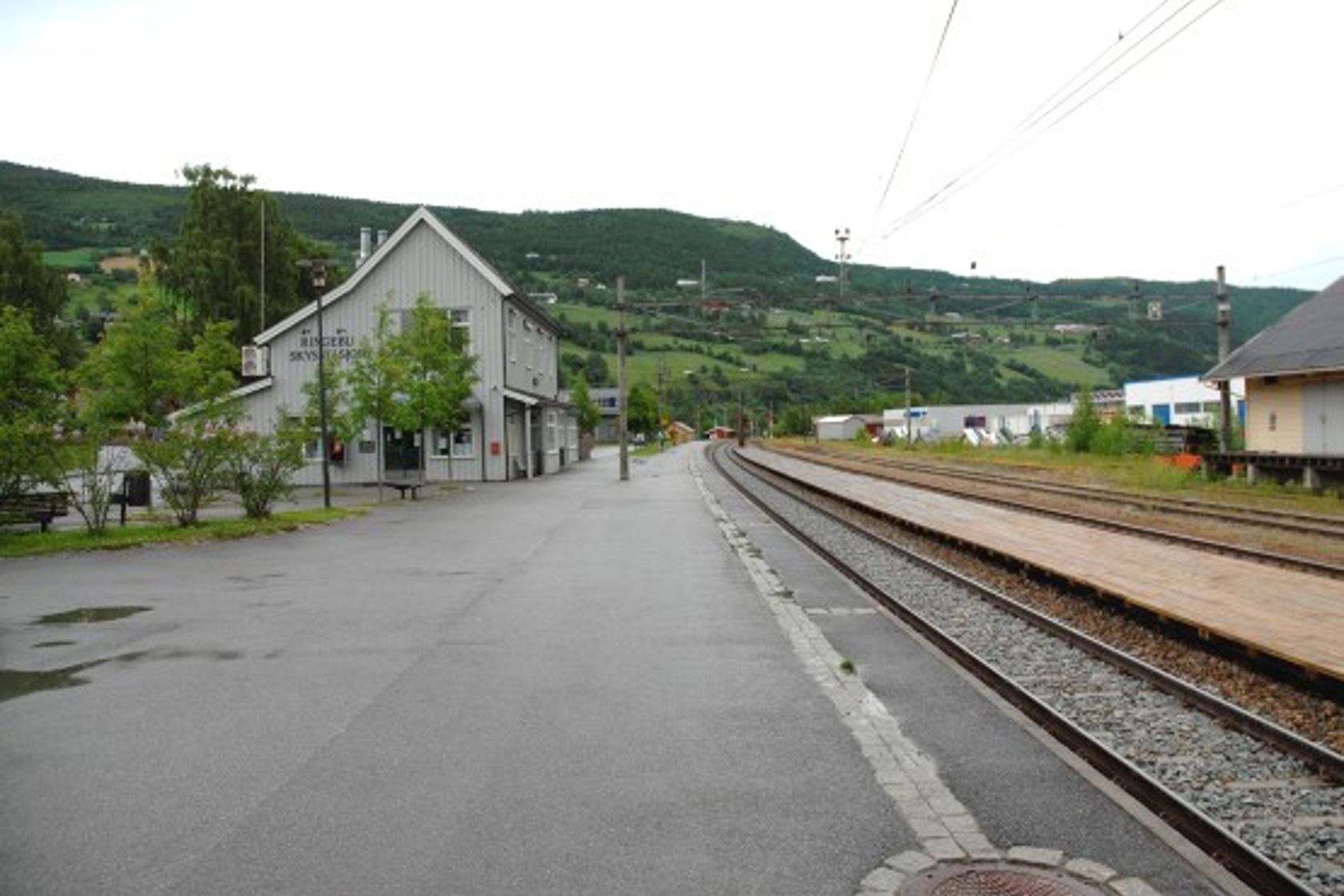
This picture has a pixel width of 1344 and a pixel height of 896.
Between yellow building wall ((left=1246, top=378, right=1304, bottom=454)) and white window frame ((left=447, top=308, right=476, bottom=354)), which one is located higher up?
white window frame ((left=447, top=308, right=476, bottom=354))

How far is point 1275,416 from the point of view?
99.0 ft

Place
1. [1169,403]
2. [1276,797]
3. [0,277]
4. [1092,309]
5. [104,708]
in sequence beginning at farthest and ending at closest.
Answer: [1169,403] < [0,277] < [1092,309] < [104,708] < [1276,797]

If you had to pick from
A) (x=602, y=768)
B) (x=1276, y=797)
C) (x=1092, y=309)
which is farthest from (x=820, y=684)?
(x=1092, y=309)

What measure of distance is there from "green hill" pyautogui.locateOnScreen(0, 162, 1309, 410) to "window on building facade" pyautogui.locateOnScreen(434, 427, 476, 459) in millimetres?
19221

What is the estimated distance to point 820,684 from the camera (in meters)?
7.33

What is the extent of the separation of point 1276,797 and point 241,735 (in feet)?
17.9

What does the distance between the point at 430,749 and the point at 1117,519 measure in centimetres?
1481

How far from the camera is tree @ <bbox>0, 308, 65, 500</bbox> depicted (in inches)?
692

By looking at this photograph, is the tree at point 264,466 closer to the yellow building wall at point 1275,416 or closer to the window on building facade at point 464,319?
the window on building facade at point 464,319

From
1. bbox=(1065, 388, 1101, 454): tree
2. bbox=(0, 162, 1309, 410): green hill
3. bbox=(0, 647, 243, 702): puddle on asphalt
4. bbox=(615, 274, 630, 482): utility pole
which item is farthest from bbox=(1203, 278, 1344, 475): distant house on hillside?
bbox=(0, 647, 243, 702): puddle on asphalt

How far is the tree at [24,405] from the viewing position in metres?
17.6

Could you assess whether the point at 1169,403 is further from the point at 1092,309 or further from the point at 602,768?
the point at 602,768

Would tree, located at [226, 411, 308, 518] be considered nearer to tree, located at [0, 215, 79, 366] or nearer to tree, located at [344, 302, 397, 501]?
tree, located at [344, 302, 397, 501]

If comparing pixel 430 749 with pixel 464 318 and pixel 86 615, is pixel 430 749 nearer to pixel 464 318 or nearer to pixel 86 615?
pixel 86 615
